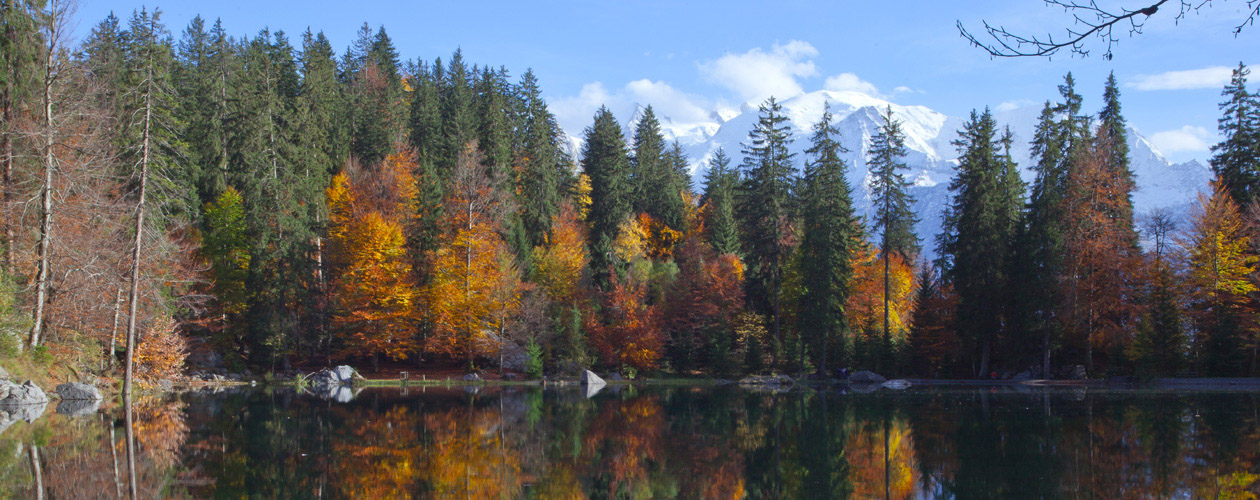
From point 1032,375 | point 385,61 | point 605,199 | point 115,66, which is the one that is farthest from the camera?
point 385,61

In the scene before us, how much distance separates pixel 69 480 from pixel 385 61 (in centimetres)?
7394

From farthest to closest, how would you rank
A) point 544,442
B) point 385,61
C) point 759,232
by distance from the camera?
point 385,61
point 759,232
point 544,442

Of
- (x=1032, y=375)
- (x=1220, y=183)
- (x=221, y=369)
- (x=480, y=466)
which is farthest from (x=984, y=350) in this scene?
(x=221, y=369)

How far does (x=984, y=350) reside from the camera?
42281mm

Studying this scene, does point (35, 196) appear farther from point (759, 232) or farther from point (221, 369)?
point (759, 232)

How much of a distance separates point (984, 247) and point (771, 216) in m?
11.7

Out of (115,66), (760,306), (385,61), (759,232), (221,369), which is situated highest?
(385,61)

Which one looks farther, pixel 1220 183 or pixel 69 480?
pixel 1220 183

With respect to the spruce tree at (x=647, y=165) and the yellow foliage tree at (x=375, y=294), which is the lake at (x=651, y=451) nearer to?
the yellow foliage tree at (x=375, y=294)

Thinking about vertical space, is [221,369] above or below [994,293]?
below

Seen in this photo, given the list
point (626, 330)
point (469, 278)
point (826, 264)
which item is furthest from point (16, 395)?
point (826, 264)

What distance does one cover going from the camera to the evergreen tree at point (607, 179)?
6044cm

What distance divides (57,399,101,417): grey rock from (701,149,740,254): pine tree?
123ft

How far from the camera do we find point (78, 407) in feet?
79.4
